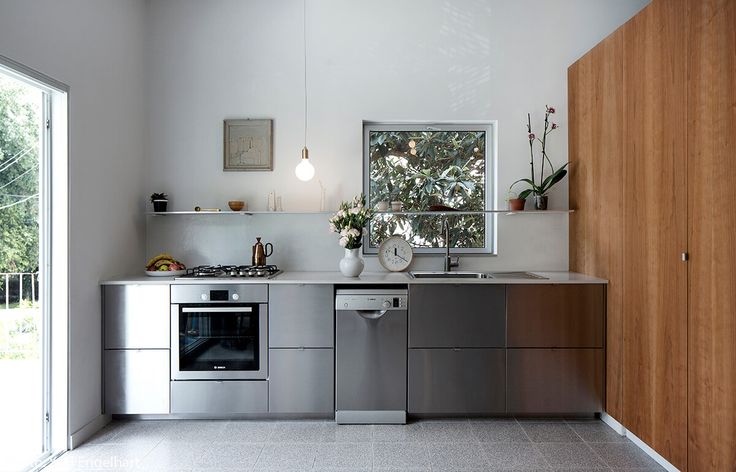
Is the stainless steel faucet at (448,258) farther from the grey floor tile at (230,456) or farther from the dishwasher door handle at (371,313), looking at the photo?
the grey floor tile at (230,456)

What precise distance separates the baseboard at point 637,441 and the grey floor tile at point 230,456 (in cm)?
217

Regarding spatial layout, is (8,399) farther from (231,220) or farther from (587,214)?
(587,214)

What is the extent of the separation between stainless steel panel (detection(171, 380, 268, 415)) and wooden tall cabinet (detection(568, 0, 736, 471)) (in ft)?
7.37

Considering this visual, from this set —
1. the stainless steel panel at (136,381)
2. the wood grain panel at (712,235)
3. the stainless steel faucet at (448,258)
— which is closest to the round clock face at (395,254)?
the stainless steel faucet at (448,258)

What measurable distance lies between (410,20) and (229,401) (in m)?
3.07

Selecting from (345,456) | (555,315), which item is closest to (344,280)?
(345,456)

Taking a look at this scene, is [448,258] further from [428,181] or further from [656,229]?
[656,229]

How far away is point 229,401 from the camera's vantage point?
2.94 metres

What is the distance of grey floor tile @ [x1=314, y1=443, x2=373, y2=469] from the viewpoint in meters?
2.42

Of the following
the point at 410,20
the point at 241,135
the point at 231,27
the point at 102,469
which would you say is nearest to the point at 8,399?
the point at 102,469

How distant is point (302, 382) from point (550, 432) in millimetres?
1589

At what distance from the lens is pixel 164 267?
320cm

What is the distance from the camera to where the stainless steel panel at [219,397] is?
2930 millimetres

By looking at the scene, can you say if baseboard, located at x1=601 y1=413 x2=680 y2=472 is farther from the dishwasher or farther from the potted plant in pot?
the potted plant in pot
